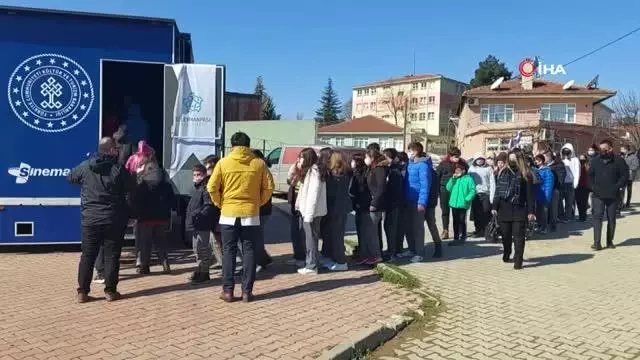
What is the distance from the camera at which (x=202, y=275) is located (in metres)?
7.32

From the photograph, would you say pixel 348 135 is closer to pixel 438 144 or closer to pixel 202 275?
pixel 438 144

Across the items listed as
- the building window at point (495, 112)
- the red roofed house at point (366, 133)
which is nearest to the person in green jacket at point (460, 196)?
the building window at point (495, 112)

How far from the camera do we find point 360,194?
28.4ft

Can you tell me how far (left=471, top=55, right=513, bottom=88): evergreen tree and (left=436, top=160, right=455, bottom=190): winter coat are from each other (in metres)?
61.9

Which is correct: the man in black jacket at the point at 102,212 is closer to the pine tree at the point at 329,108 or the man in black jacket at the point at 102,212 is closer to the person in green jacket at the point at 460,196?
the person in green jacket at the point at 460,196

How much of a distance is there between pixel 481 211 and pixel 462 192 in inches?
48.9

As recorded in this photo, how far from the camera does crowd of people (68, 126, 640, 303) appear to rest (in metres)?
6.39

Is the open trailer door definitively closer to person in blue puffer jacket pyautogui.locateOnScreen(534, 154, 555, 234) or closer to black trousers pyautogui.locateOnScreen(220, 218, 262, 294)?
black trousers pyautogui.locateOnScreen(220, 218, 262, 294)

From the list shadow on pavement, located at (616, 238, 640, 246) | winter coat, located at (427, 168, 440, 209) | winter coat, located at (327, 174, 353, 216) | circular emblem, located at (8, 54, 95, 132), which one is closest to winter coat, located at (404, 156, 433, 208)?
winter coat, located at (427, 168, 440, 209)

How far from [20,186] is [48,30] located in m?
2.30

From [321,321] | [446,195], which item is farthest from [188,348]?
[446,195]

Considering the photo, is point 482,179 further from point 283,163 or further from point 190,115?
point 283,163

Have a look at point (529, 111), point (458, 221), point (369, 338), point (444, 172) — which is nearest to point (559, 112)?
point (529, 111)

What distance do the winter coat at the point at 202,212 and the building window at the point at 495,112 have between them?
49522 millimetres
